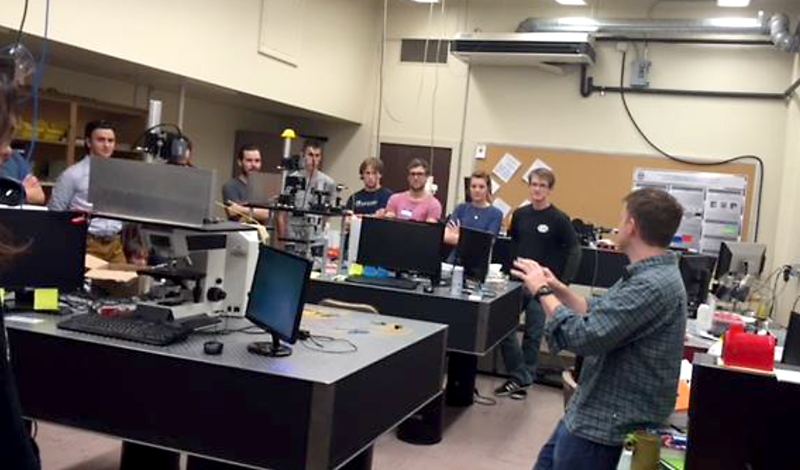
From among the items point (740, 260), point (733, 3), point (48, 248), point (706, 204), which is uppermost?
point (733, 3)

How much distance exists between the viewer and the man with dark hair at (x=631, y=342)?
2182 millimetres

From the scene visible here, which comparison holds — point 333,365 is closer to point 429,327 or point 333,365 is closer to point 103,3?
point 429,327

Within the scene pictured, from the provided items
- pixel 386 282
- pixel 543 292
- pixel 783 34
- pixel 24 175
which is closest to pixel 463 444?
pixel 386 282

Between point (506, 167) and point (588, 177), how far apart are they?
86 centimetres

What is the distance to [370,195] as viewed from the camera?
6.21 m

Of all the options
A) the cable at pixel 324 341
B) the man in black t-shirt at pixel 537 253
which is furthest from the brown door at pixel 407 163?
the cable at pixel 324 341

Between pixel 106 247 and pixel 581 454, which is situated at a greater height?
pixel 106 247

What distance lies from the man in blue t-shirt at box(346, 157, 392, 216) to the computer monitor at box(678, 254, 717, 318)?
2.46 metres

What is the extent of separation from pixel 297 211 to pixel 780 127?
5352 mm

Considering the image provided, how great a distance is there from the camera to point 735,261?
4.77 metres

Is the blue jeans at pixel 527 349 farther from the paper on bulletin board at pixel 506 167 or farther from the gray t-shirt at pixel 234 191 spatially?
the paper on bulletin board at pixel 506 167

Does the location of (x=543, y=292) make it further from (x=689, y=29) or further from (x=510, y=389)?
(x=689, y=29)

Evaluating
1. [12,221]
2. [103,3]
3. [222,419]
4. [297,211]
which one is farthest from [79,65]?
[222,419]

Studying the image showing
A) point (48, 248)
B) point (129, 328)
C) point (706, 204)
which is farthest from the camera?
point (706, 204)
